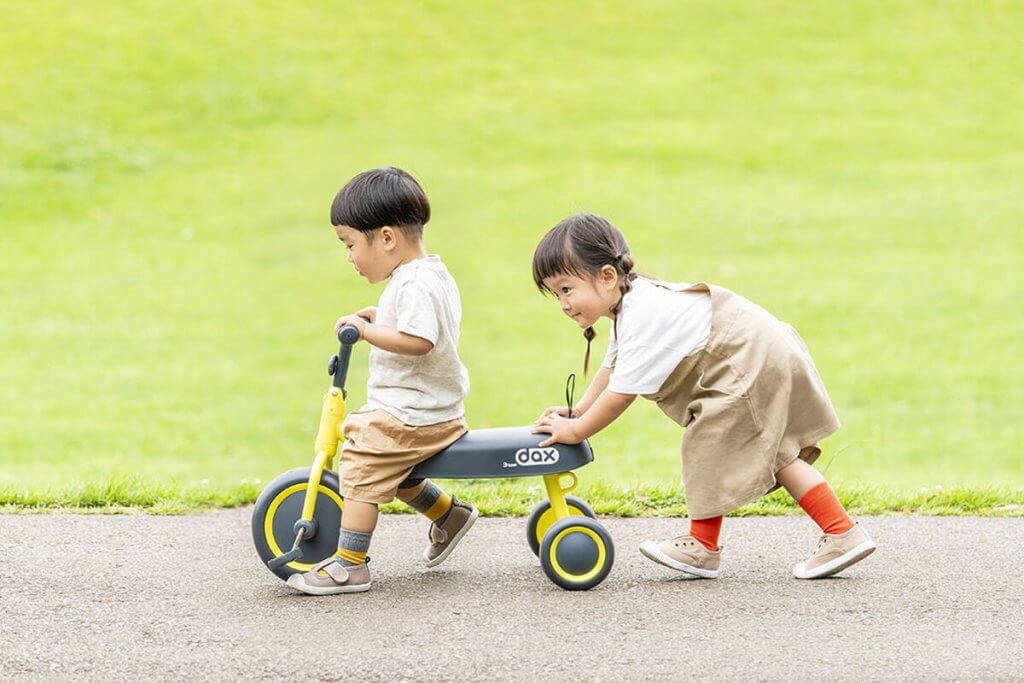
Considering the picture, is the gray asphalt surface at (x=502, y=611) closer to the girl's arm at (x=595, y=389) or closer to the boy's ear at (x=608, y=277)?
the girl's arm at (x=595, y=389)

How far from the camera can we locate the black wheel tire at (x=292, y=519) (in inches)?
157

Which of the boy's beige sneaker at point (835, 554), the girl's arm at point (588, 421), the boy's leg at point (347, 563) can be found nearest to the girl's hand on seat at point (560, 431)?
the girl's arm at point (588, 421)

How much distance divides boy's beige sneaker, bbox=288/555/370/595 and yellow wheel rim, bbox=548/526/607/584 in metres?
0.58

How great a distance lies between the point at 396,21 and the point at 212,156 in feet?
22.8

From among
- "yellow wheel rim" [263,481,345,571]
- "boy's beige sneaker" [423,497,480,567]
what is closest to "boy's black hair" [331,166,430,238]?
"yellow wheel rim" [263,481,345,571]

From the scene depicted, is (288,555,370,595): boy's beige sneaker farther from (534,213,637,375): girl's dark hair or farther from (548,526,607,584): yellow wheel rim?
(534,213,637,375): girl's dark hair

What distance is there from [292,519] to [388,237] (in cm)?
92

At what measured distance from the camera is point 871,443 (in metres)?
9.05

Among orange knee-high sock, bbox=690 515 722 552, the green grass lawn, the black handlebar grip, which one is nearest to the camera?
the black handlebar grip

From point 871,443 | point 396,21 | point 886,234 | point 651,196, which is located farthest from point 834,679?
point 396,21

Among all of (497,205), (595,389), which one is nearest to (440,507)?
(595,389)

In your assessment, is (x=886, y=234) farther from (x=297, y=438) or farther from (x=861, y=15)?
(x=861, y=15)

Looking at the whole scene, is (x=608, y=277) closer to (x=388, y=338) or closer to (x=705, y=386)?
(x=705, y=386)

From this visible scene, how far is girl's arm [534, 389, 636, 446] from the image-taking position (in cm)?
396
